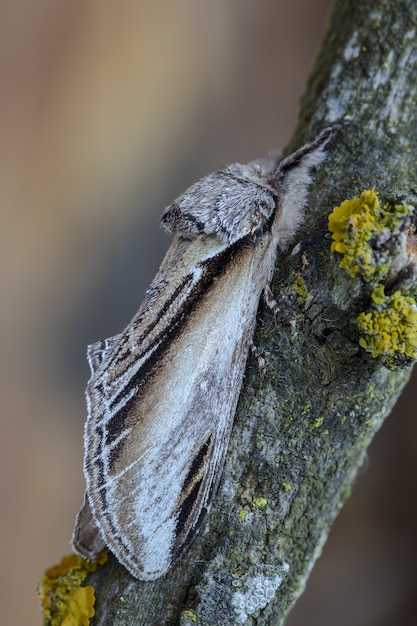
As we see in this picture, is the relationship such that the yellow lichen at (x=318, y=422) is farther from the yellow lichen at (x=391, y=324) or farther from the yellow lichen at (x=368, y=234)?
the yellow lichen at (x=368, y=234)

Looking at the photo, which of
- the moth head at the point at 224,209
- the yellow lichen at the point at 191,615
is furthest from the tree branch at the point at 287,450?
the moth head at the point at 224,209

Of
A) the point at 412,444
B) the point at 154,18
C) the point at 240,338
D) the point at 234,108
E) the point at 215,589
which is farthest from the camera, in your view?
the point at 234,108

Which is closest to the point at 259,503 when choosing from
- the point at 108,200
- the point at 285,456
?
the point at 285,456

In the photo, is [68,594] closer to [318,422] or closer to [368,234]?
[318,422]

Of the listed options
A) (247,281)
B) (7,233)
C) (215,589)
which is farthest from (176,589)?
(7,233)

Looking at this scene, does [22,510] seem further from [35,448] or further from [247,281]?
[247,281]
